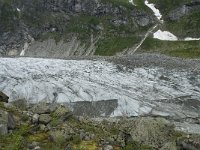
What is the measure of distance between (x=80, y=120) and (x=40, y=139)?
263 centimetres

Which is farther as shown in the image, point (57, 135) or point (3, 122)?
point (3, 122)

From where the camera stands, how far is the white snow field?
4256 cm

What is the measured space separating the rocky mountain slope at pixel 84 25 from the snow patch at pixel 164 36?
6.89ft

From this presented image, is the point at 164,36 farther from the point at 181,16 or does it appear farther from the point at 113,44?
the point at 113,44

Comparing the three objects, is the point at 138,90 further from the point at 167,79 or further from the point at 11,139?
the point at 11,139

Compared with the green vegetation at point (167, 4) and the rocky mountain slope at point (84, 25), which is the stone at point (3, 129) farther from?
the green vegetation at point (167, 4)

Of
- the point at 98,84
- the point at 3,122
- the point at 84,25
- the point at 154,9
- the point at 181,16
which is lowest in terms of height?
the point at 84,25

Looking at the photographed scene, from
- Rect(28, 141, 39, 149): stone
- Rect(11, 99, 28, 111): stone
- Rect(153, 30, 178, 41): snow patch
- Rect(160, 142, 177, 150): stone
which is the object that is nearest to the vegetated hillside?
Rect(153, 30, 178, 41): snow patch

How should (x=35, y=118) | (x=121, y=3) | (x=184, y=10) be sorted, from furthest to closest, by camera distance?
(x=121, y=3) → (x=184, y=10) → (x=35, y=118)

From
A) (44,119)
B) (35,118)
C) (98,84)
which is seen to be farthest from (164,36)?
(44,119)

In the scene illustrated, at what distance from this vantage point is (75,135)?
605 inches

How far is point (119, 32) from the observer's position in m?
148

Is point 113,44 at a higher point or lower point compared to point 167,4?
lower

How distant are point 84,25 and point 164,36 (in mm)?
30014
